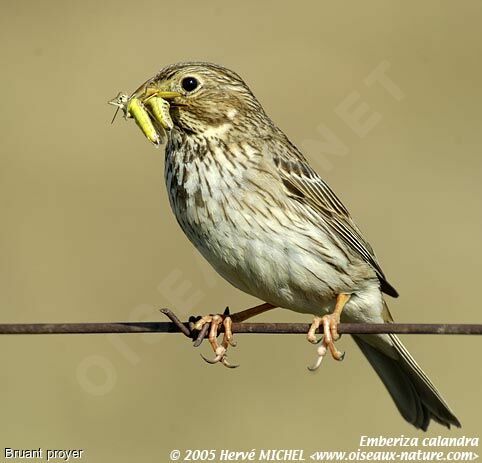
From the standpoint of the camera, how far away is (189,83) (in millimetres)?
7336

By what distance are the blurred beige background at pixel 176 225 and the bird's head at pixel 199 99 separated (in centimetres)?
319

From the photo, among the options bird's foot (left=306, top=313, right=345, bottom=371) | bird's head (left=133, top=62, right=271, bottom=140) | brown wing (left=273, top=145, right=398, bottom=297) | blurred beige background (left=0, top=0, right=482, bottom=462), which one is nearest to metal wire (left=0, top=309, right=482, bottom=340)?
bird's foot (left=306, top=313, right=345, bottom=371)

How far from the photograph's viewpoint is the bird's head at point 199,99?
23.9 ft

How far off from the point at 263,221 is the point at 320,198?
681 mm

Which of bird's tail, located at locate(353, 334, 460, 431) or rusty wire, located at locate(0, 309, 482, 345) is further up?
rusty wire, located at locate(0, 309, 482, 345)

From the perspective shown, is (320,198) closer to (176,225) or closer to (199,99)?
(199,99)

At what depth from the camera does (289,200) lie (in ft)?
23.7

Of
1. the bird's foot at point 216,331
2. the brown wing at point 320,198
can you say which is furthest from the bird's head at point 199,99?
the bird's foot at point 216,331

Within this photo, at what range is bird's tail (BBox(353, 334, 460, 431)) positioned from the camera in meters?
7.34

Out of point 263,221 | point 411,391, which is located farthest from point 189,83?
point 411,391

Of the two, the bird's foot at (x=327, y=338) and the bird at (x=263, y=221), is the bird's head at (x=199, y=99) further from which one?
the bird's foot at (x=327, y=338)

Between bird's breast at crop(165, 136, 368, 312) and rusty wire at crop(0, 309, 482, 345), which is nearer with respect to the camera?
rusty wire at crop(0, 309, 482, 345)

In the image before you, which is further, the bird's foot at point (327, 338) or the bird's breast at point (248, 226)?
the bird's foot at point (327, 338)

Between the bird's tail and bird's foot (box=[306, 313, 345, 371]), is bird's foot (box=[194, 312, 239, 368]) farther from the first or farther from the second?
the bird's tail
